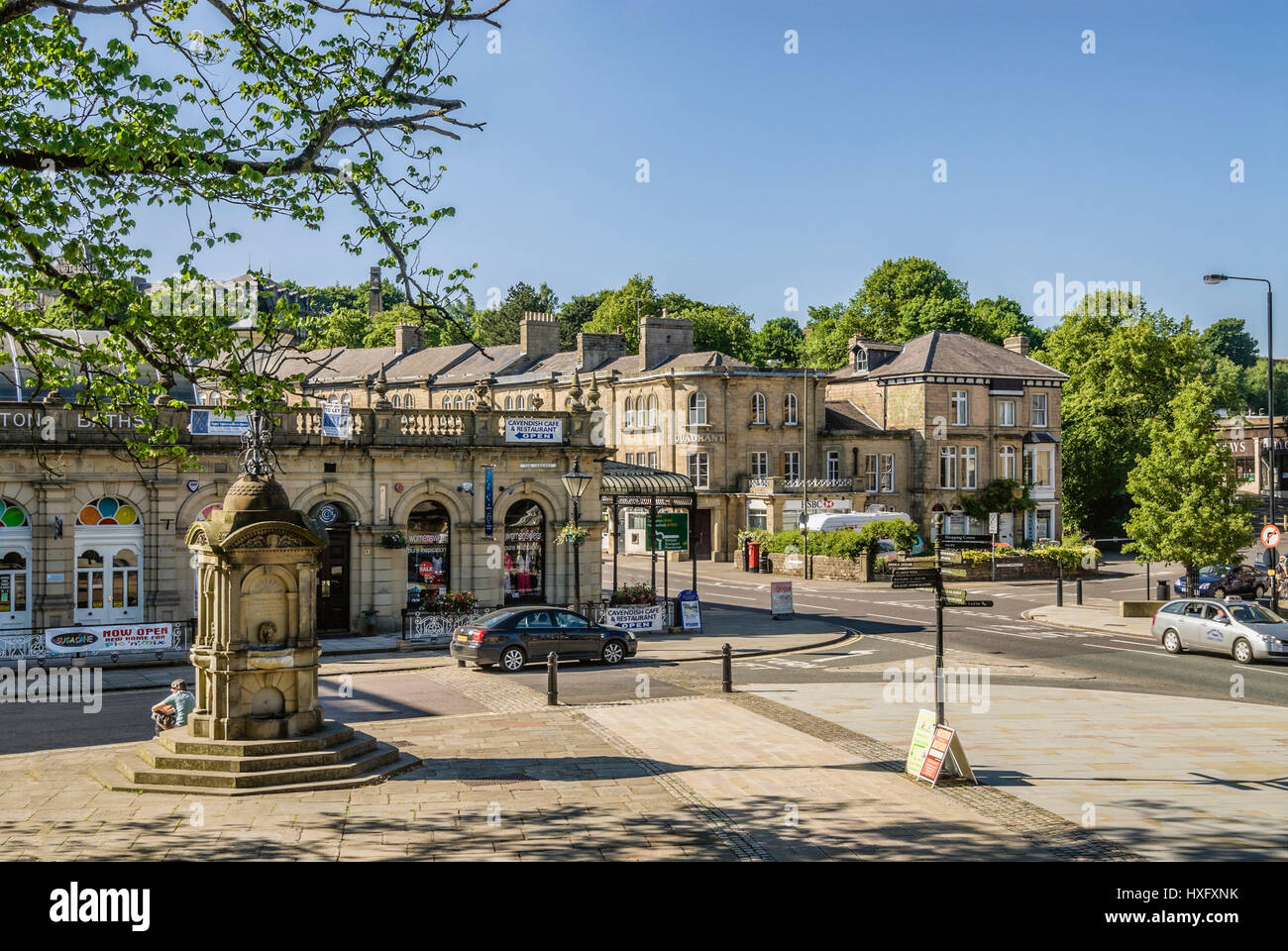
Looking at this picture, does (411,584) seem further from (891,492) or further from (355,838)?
(891,492)

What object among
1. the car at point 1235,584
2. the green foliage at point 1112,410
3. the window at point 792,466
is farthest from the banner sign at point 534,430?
the green foliage at point 1112,410

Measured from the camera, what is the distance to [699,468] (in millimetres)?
61000

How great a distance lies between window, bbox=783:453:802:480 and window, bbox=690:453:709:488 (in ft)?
16.0

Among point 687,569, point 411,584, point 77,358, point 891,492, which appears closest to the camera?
point 77,358

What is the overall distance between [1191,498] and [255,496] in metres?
30.2

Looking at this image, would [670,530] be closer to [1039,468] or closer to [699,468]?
[699,468]

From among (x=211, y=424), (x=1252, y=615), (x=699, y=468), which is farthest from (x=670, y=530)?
(x=699, y=468)

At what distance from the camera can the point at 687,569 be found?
5562 cm

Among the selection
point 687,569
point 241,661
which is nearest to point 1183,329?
point 687,569

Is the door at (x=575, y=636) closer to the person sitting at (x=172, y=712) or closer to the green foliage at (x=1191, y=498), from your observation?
the person sitting at (x=172, y=712)

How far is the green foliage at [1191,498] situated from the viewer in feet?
120

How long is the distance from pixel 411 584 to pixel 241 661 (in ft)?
58.9

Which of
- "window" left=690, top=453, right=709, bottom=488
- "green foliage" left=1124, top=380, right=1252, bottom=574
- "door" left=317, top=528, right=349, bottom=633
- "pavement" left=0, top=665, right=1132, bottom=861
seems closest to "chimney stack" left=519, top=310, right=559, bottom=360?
"window" left=690, top=453, right=709, bottom=488

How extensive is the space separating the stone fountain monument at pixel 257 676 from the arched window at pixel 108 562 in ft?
48.8
